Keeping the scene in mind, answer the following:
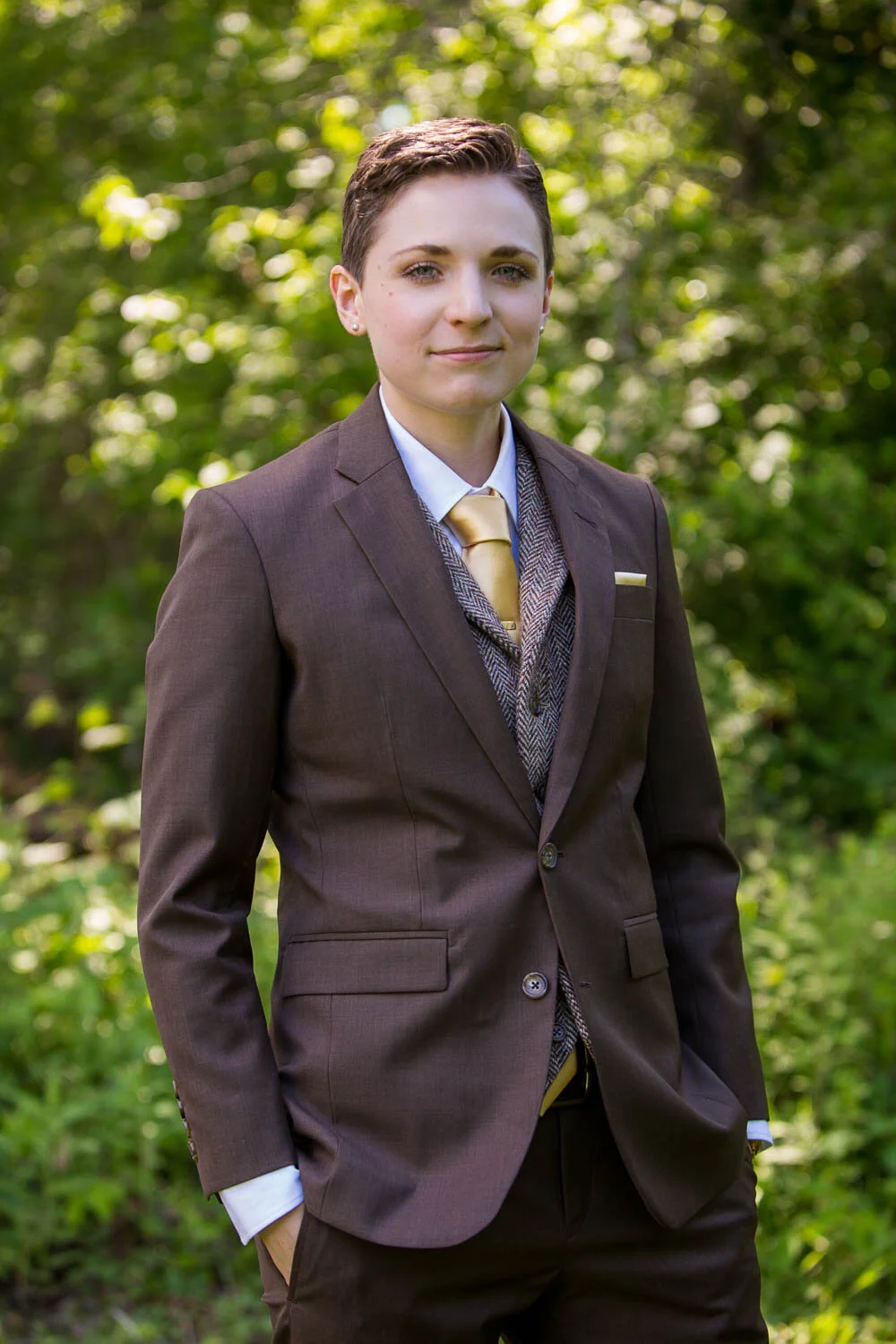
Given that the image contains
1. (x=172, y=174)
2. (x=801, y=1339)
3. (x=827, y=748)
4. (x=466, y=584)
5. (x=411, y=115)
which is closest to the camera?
(x=466, y=584)

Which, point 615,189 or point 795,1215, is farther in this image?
point 615,189

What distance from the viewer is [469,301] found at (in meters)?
1.66

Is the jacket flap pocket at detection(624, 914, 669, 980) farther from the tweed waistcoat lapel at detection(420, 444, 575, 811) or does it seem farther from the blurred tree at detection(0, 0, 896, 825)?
the blurred tree at detection(0, 0, 896, 825)

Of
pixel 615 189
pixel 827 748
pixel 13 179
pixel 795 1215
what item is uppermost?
pixel 615 189

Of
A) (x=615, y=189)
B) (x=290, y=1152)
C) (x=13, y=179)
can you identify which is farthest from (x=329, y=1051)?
(x=13, y=179)

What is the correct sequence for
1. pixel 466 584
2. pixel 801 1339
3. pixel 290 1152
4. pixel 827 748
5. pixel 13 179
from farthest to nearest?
pixel 13 179
pixel 827 748
pixel 801 1339
pixel 466 584
pixel 290 1152

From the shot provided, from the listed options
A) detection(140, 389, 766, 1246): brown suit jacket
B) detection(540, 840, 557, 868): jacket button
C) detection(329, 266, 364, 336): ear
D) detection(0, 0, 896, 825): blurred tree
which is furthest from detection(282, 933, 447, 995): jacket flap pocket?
detection(0, 0, 896, 825): blurred tree

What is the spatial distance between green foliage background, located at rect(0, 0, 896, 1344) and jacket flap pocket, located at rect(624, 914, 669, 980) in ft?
5.10

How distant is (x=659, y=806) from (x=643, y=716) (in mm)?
176

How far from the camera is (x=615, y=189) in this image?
4676 mm

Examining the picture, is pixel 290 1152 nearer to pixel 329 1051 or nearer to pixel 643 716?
pixel 329 1051

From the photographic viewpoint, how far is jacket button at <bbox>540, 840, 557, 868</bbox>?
1638 millimetres

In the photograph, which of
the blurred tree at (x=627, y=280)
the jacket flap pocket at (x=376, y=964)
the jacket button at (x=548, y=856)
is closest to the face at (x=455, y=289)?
the jacket button at (x=548, y=856)

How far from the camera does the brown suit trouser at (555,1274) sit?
5.21ft
